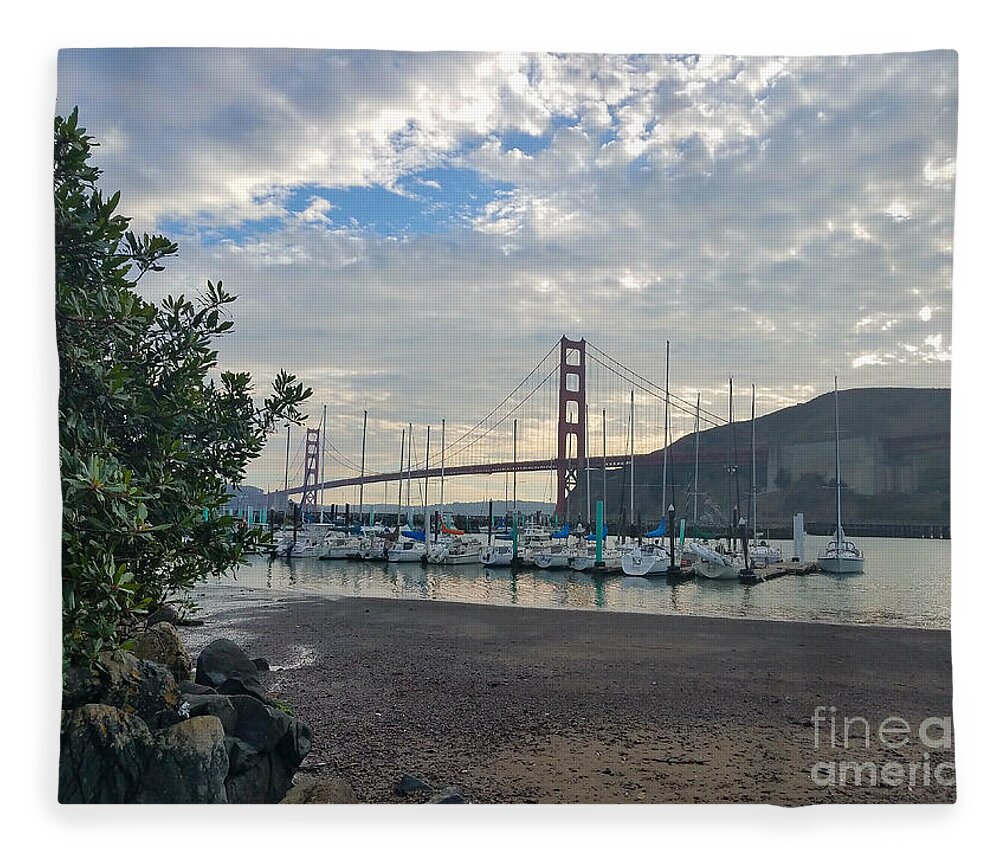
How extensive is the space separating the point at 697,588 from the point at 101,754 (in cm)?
360

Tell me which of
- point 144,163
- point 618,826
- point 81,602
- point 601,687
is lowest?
point 618,826

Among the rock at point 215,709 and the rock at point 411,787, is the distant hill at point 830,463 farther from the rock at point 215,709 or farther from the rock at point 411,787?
the rock at point 215,709

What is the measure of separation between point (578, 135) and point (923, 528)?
1888 millimetres

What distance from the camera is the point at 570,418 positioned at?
3.86m

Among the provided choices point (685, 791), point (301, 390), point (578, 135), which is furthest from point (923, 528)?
point (301, 390)

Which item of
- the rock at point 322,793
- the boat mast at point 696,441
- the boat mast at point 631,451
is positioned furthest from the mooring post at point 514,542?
the rock at point 322,793

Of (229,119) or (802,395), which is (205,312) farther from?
(802,395)

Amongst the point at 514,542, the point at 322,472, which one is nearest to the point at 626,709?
the point at 322,472

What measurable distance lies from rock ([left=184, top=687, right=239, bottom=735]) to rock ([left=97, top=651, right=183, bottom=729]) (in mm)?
55

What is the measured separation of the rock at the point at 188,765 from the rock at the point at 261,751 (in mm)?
51

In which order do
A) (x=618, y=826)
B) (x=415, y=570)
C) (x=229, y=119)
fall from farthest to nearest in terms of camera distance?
(x=415, y=570) < (x=229, y=119) < (x=618, y=826)

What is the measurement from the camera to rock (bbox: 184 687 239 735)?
2.66 metres

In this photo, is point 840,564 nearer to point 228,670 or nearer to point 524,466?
point 524,466

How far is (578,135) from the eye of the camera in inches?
117
